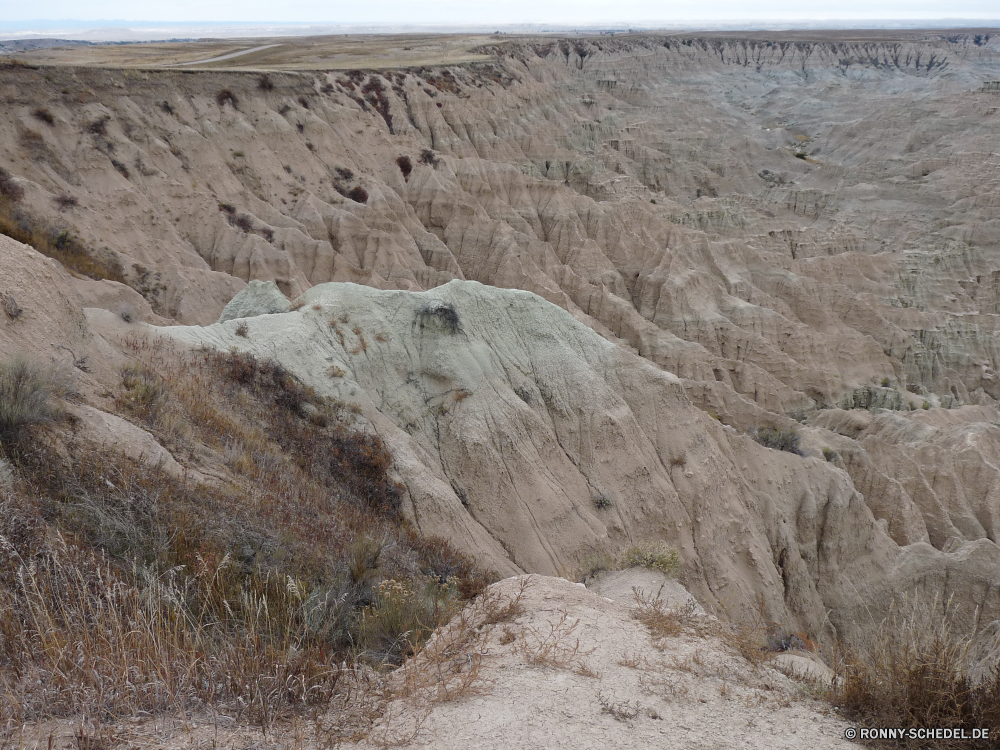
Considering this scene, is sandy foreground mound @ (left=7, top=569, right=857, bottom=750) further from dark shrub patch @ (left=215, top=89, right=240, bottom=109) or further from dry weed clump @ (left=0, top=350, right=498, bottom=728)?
dark shrub patch @ (left=215, top=89, right=240, bottom=109)

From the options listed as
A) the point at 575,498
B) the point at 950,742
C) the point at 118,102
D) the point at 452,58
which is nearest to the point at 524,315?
the point at 575,498

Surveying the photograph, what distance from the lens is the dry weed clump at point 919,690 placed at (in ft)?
14.3

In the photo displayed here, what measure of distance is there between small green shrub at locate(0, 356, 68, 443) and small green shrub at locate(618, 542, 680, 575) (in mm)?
8930

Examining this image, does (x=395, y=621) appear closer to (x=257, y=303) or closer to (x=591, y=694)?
(x=591, y=694)

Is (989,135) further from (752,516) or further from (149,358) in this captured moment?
(149,358)

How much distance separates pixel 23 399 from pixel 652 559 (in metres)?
9.43

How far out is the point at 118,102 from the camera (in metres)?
29.3

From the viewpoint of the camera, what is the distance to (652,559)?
11578mm

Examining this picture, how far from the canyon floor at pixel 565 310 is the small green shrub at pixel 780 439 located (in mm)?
117

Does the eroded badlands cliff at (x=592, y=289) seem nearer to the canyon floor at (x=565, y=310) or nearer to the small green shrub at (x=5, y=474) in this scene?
the canyon floor at (x=565, y=310)

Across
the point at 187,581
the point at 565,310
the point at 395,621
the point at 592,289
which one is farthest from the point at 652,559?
Result: the point at 592,289

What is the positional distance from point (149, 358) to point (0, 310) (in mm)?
2880

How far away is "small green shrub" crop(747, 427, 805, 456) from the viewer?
1922cm

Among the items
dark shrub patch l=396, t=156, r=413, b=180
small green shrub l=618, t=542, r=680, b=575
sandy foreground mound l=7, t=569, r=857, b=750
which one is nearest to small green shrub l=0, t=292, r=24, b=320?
sandy foreground mound l=7, t=569, r=857, b=750
